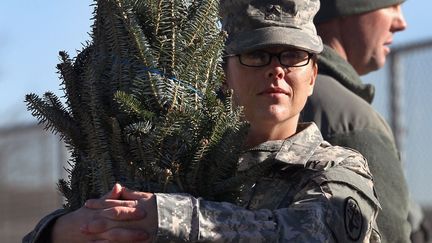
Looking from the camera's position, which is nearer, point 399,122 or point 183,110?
point 183,110

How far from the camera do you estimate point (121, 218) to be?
2693mm

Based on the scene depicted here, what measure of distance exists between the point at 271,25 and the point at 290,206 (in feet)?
2.18

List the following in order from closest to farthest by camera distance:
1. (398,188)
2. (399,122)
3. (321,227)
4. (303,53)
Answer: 1. (321,227)
2. (303,53)
3. (398,188)
4. (399,122)

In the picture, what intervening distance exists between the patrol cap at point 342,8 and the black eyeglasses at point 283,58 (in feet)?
4.02

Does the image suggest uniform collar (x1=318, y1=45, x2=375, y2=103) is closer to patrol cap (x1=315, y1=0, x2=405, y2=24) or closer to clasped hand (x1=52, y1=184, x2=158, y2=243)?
patrol cap (x1=315, y1=0, x2=405, y2=24)

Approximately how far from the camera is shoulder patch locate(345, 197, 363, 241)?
2908mm

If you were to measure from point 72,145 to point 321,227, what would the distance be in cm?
67

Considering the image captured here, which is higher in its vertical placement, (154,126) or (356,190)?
(154,126)

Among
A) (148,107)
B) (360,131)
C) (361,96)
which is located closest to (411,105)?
(361,96)

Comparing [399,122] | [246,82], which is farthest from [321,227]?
[399,122]

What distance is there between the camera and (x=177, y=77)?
9.63 feet

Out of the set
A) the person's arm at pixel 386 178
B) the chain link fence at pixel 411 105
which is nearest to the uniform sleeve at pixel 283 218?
the person's arm at pixel 386 178

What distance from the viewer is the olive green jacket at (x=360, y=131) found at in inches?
156

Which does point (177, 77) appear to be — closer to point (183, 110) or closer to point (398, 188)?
point (183, 110)
